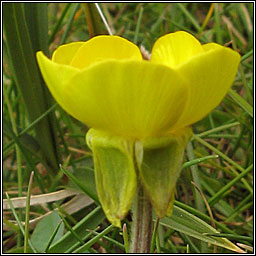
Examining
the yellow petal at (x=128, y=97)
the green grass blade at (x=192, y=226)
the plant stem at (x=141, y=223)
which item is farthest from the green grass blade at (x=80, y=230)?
the yellow petal at (x=128, y=97)

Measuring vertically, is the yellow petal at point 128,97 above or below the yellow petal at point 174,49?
below

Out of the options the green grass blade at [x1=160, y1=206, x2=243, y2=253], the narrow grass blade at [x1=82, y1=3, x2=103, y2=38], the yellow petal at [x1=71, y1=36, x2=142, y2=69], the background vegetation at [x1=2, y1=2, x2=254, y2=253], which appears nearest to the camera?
the yellow petal at [x1=71, y1=36, x2=142, y2=69]

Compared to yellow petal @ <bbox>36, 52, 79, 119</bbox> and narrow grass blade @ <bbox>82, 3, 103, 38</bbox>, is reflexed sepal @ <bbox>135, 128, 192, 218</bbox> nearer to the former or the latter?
yellow petal @ <bbox>36, 52, 79, 119</bbox>

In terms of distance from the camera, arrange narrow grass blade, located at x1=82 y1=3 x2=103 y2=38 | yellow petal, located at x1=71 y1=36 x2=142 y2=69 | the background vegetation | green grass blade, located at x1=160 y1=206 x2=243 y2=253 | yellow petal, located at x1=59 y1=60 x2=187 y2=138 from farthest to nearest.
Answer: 1. narrow grass blade, located at x1=82 y1=3 x2=103 y2=38
2. the background vegetation
3. green grass blade, located at x1=160 y1=206 x2=243 y2=253
4. yellow petal, located at x1=71 y1=36 x2=142 y2=69
5. yellow petal, located at x1=59 y1=60 x2=187 y2=138

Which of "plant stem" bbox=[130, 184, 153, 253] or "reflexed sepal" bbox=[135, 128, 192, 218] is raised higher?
"reflexed sepal" bbox=[135, 128, 192, 218]

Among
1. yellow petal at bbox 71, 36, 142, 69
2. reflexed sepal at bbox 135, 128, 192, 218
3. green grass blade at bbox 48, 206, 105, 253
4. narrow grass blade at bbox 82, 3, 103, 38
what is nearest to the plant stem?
reflexed sepal at bbox 135, 128, 192, 218

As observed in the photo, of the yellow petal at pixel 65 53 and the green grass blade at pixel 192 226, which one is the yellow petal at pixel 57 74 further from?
the green grass blade at pixel 192 226
